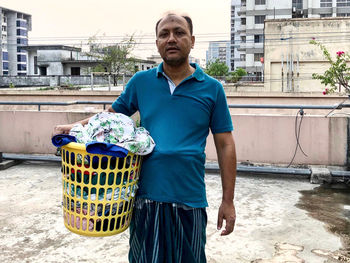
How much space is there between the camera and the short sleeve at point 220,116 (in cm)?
210

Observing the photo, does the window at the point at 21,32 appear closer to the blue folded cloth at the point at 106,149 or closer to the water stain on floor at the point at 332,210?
the water stain on floor at the point at 332,210

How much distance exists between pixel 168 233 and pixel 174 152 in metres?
0.40

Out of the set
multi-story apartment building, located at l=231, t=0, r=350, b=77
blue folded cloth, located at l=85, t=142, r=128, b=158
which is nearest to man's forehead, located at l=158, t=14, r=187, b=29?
blue folded cloth, located at l=85, t=142, r=128, b=158

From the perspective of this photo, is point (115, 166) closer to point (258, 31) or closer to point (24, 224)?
point (24, 224)

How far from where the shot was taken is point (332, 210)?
473 centimetres

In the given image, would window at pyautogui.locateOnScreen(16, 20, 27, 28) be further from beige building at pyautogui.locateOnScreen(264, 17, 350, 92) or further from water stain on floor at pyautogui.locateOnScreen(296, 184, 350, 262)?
water stain on floor at pyautogui.locateOnScreen(296, 184, 350, 262)

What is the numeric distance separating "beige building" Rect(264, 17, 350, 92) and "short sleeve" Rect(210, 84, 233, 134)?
73.2 ft

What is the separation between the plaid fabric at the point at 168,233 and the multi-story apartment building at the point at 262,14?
51339 millimetres

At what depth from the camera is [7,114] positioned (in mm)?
7383

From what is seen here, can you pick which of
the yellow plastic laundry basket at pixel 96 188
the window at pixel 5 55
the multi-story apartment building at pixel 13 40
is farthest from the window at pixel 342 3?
the window at pixel 5 55

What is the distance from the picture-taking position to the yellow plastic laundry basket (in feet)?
6.16

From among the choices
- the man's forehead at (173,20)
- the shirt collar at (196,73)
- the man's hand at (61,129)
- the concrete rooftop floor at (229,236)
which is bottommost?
the concrete rooftop floor at (229,236)

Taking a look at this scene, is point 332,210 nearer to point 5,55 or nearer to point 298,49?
point 298,49

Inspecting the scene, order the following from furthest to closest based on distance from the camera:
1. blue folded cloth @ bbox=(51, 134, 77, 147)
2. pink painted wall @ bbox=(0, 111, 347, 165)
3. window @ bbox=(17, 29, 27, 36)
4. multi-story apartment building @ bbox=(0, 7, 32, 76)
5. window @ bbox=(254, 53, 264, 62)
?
window @ bbox=(17, 29, 27, 36)
multi-story apartment building @ bbox=(0, 7, 32, 76)
window @ bbox=(254, 53, 264, 62)
pink painted wall @ bbox=(0, 111, 347, 165)
blue folded cloth @ bbox=(51, 134, 77, 147)
